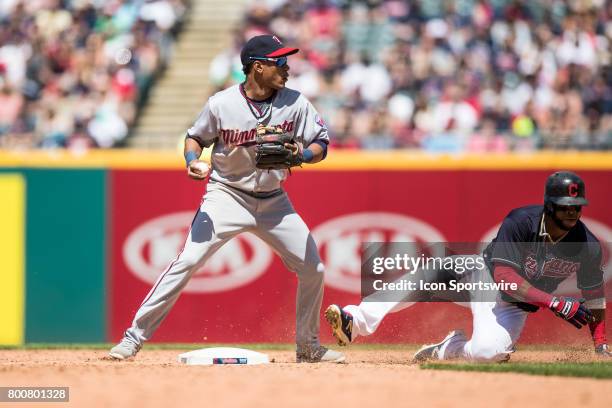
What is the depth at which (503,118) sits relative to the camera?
578 inches

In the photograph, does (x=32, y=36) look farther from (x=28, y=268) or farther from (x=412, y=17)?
(x=28, y=268)

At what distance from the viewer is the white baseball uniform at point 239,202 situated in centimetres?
818

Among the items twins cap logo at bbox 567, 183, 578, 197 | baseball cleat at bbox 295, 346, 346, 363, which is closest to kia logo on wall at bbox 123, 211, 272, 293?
baseball cleat at bbox 295, 346, 346, 363

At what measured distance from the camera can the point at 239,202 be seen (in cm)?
827

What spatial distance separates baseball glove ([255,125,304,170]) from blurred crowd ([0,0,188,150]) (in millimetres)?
6806

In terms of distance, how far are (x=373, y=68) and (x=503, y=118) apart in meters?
2.14

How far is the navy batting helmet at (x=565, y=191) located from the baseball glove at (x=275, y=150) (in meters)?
1.83

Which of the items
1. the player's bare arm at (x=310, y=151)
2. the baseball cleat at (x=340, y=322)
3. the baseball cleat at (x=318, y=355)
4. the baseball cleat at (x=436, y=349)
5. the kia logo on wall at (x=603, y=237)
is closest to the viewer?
the player's bare arm at (x=310, y=151)

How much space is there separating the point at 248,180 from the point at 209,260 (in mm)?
3530

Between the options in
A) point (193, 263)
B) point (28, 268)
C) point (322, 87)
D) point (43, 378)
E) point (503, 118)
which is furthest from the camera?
point (322, 87)

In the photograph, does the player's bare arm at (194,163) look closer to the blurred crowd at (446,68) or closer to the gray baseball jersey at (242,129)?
the gray baseball jersey at (242,129)

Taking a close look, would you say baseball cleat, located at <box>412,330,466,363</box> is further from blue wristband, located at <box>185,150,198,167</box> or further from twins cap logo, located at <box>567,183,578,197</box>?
blue wristband, located at <box>185,150,198,167</box>

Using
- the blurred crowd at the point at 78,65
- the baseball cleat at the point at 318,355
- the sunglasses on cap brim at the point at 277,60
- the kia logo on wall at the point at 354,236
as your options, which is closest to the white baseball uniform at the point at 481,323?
the baseball cleat at the point at 318,355

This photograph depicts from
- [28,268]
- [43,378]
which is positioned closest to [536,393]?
[43,378]
